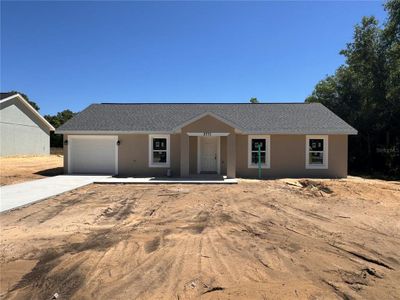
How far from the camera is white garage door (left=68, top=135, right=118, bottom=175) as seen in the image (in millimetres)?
19125

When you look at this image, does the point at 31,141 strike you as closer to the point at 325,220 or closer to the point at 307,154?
the point at 307,154

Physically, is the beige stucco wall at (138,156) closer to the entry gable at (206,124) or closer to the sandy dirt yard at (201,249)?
the entry gable at (206,124)

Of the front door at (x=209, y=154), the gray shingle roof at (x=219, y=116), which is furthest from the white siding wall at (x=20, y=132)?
the front door at (x=209, y=154)

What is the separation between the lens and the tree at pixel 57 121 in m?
42.9

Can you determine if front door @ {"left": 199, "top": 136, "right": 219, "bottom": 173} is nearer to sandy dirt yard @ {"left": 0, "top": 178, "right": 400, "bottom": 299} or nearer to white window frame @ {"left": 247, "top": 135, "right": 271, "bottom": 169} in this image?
white window frame @ {"left": 247, "top": 135, "right": 271, "bottom": 169}

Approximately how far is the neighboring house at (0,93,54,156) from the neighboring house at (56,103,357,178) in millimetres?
12956

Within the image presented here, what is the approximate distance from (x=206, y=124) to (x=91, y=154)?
24.0 ft

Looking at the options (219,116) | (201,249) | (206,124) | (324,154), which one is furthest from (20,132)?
(201,249)

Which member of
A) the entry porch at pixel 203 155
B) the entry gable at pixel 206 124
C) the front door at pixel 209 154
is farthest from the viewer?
the front door at pixel 209 154

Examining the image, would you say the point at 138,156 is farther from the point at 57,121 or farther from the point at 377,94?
the point at 57,121

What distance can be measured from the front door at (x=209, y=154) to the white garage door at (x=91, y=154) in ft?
16.9

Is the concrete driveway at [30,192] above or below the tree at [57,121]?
below

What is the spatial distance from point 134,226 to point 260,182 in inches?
374

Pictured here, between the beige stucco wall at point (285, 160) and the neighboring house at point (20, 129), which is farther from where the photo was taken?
the neighboring house at point (20, 129)
